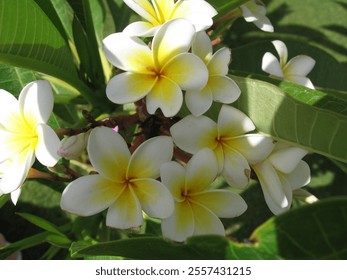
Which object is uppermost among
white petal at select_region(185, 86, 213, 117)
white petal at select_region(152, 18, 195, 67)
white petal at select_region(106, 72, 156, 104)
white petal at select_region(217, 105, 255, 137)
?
white petal at select_region(152, 18, 195, 67)

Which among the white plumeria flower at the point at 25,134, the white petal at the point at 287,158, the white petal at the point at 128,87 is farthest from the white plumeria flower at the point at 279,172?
the white plumeria flower at the point at 25,134

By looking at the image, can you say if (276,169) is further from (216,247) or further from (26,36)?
(26,36)

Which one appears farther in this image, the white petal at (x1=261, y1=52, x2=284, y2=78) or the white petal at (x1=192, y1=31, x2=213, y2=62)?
the white petal at (x1=261, y1=52, x2=284, y2=78)

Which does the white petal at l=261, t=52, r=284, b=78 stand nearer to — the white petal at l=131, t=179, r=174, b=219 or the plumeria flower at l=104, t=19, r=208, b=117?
the plumeria flower at l=104, t=19, r=208, b=117

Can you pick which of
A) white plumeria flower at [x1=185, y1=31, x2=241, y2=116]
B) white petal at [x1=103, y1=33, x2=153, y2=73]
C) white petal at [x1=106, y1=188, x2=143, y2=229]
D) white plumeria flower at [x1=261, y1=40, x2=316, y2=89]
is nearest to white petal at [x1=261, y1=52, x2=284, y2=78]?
white plumeria flower at [x1=261, y1=40, x2=316, y2=89]

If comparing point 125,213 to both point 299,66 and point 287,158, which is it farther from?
point 299,66

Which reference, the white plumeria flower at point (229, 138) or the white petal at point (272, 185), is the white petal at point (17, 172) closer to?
the white plumeria flower at point (229, 138)
